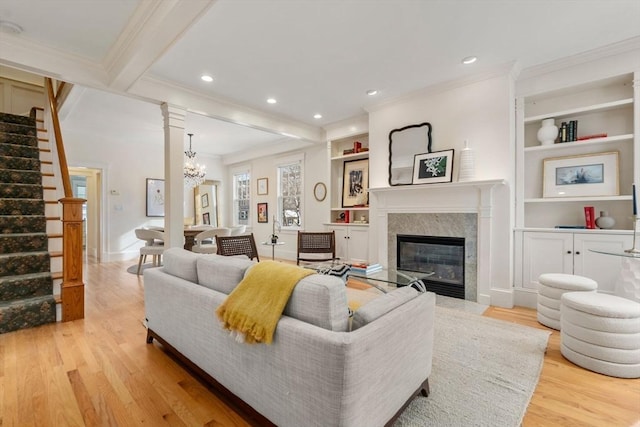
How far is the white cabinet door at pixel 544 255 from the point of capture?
317cm

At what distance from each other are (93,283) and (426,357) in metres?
4.90

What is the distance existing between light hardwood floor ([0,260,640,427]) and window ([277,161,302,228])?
4360mm

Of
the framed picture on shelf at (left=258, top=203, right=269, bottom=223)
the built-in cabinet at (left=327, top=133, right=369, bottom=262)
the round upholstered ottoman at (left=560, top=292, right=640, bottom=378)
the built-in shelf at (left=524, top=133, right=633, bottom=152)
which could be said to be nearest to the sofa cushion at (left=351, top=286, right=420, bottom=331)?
the round upholstered ottoman at (left=560, top=292, right=640, bottom=378)

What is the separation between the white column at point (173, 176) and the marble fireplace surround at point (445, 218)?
270cm

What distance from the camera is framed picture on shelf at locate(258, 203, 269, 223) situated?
7.32 m

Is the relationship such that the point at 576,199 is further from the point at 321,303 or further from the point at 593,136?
the point at 321,303

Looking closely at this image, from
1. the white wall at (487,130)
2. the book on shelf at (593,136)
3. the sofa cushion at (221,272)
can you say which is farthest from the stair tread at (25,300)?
the book on shelf at (593,136)

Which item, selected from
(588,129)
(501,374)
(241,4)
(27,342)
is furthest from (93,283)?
(588,129)

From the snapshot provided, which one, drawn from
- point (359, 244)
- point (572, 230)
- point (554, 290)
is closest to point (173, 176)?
point (359, 244)

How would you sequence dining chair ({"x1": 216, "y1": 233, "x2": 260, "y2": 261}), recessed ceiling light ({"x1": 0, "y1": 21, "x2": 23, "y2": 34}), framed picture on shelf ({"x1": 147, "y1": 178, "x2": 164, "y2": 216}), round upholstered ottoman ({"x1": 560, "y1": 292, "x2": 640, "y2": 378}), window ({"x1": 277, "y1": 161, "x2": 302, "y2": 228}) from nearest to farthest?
round upholstered ottoman ({"x1": 560, "y1": 292, "x2": 640, "y2": 378}), recessed ceiling light ({"x1": 0, "y1": 21, "x2": 23, "y2": 34}), dining chair ({"x1": 216, "y1": 233, "x2": 260, "y2": 261}), window ({"x1": 277, "y1": 161, "x2": 302, "y2": 228}), framed picture on shelf ({"x1": 147, "y1": 178, "x2": 164, "y2": 216})

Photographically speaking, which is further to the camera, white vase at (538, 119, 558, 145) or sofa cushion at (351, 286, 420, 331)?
white vase at (538, 119, 558, 145)

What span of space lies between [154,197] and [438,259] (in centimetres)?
643

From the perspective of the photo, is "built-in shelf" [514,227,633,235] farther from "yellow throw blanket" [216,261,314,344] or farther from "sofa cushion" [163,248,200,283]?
"sofa cushion" [163,248,200,283]

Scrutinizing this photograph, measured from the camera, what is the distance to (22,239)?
3.22 metres
